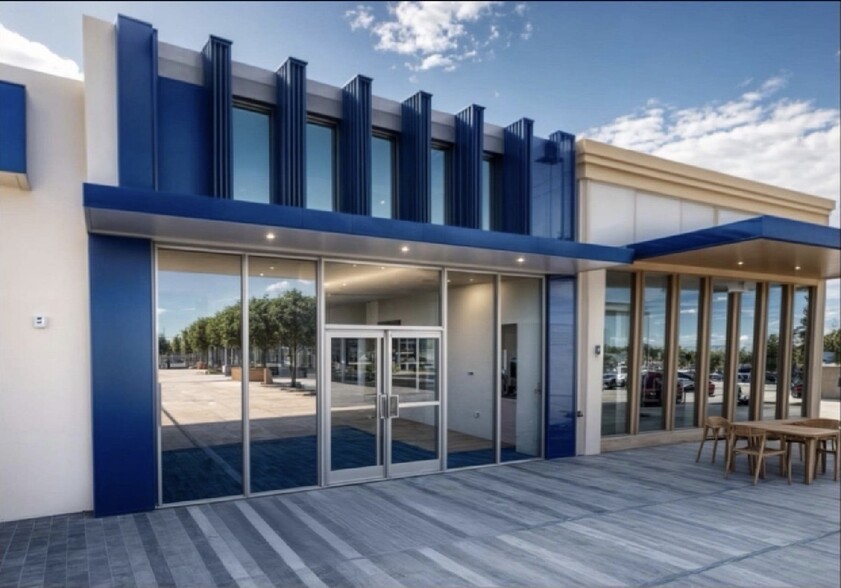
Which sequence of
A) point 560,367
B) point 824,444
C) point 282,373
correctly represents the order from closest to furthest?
point 282,373, point 824,444, point 560,367

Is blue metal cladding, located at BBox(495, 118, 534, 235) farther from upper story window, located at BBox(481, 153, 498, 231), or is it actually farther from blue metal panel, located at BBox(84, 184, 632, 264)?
blue metal panel, located at BBox(84, 184, 632, 264)

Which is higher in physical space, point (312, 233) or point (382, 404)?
point (312, 233)

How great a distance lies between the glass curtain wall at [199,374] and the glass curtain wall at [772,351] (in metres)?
13.1

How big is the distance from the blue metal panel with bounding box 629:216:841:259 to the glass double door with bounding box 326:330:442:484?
14.5 ft

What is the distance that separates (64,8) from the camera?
7066 millimetres

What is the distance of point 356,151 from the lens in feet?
26.7

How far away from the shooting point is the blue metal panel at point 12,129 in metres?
5.81

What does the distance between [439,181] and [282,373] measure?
4.41m

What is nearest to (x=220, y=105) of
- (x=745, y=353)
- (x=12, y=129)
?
(x=12, y=129)

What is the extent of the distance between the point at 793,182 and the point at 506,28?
30.3ft

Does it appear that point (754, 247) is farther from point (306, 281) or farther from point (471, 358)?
point (306, 281)

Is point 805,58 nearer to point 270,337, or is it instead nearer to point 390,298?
point 390,298

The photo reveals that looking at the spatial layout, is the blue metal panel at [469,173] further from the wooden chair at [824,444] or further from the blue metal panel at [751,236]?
the wooden chair at [824,444]

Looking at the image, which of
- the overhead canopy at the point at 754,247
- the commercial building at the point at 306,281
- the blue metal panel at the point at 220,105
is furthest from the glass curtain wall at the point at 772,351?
the blue metal panel at the point at 220,105
